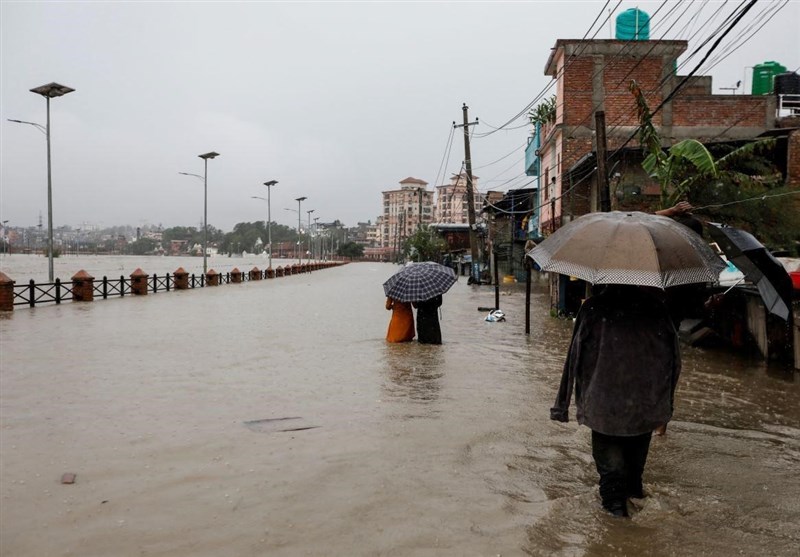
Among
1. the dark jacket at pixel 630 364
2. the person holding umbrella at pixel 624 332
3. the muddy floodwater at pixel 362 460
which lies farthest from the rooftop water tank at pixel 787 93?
the dark jacket at pixel 630 364

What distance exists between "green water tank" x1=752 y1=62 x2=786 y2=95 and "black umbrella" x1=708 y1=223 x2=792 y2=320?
23.6m

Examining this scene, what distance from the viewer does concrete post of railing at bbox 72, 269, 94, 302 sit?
78.1 ft

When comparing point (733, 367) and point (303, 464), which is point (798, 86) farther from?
point (303, 464)

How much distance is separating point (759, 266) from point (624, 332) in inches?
164

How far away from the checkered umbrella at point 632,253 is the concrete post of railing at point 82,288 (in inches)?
909

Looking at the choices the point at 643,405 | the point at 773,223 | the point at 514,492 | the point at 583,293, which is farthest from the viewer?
the point at 583,293

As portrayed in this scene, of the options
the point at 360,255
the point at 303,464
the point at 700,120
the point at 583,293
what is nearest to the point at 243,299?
the point at 583,293

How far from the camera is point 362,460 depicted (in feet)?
18.6

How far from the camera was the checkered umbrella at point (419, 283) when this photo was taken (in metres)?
11.3

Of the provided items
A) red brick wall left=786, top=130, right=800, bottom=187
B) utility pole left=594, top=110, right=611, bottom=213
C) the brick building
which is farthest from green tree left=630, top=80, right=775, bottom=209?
the brick building

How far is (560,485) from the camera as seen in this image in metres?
5.09

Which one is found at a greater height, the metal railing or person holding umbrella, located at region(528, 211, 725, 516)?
person holding umbrella, located at region(528, 211, 725, 516)

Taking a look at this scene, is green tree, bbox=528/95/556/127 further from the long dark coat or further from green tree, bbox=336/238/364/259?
green tree, bbox=336/238/364/259

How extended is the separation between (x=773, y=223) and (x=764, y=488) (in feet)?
42.7
